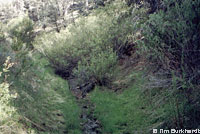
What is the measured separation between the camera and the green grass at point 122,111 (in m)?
6.76

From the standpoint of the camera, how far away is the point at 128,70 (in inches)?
445

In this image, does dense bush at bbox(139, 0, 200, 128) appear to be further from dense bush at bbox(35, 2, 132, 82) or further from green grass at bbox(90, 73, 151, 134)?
dense bush at bbox(35, 2, 132, 82)

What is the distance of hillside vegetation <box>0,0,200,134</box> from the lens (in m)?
4.92

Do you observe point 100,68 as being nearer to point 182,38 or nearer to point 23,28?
point 182,38

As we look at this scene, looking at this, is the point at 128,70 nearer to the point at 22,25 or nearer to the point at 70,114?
the point at 70,114

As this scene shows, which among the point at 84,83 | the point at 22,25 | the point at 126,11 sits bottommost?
the point at 84,83

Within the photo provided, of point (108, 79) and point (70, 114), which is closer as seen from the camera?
point (70, 114)

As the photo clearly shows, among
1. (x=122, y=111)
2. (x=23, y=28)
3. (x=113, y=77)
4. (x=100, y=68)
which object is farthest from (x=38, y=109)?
(x=23, y=28)

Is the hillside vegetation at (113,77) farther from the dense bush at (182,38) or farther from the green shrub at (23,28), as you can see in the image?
the green shrub at (23,28)

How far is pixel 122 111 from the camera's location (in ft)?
27.0

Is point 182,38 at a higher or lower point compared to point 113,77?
lower

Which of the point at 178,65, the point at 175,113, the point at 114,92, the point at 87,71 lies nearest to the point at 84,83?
the point at 87,71

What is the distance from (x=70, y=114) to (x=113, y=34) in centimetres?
592

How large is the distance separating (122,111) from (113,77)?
3157 mm
